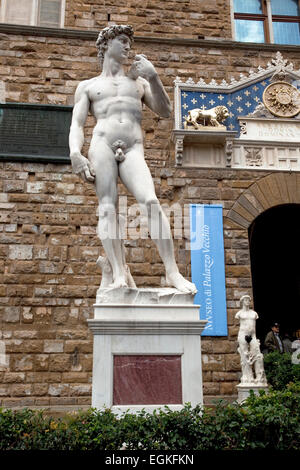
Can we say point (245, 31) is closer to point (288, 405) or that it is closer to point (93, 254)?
point (93, 254)

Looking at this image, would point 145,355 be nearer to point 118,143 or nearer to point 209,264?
point 118,143

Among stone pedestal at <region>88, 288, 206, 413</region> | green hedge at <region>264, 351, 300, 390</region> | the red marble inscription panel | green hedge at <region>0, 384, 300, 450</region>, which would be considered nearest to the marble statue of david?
stone pedestal at <region>88, 288, 206, 413</region>

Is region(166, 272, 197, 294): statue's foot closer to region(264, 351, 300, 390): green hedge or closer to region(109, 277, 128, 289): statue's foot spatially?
region(109, 277, 128, 289): statue's foot

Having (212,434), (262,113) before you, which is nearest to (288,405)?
(212,434)

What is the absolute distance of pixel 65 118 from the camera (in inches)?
340

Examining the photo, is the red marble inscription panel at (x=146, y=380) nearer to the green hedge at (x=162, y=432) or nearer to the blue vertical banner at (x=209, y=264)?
the green hedge at (x=162, y=432)

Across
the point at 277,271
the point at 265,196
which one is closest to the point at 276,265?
the point at 277,271

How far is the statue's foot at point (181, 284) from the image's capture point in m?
4.27

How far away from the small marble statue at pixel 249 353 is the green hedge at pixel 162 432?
136 inches

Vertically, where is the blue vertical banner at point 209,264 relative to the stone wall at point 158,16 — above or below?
below

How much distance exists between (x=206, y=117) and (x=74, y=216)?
3017 millimetres

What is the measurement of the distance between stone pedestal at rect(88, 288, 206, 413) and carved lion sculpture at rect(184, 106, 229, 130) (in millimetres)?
5193

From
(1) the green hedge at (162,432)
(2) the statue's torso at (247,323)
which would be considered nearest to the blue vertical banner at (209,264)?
(2) the statue's torso at (247,323)

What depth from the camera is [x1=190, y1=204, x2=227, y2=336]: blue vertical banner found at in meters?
7.78
